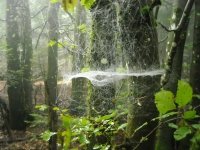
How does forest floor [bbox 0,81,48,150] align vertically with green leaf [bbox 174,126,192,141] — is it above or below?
below

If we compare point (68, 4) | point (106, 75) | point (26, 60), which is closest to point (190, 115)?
point (68, 4)

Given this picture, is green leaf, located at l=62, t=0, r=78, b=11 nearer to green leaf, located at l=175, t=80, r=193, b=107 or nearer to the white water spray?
green leaf, located at l=175, t=80, r=193, b=107

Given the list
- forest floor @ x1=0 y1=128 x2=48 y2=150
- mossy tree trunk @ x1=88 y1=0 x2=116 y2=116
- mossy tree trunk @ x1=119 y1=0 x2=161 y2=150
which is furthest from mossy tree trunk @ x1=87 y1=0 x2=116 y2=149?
forest floor @ x1=0 y1=128 x2=48 y2=150

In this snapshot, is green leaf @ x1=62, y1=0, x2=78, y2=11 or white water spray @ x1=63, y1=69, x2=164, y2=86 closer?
green leaf @ x1=62, y1=0, x2=78, y2=11

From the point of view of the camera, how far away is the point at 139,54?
400 cm

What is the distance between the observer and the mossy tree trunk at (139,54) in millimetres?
3914

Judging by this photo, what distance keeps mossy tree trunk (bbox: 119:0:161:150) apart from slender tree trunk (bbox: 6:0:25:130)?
8983 mm

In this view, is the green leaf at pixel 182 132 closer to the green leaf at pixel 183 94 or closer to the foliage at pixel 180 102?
the foliage at pixel 180 102

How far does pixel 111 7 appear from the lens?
423cm

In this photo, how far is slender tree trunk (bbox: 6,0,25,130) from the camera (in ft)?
40.6

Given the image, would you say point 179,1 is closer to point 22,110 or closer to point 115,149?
point 115,149

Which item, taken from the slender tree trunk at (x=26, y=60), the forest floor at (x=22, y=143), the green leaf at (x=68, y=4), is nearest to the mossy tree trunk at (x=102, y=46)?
the green leaf at (x=68, y=4)

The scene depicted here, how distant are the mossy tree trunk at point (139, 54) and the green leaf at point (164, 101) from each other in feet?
6.85

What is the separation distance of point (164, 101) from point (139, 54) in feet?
7.73
